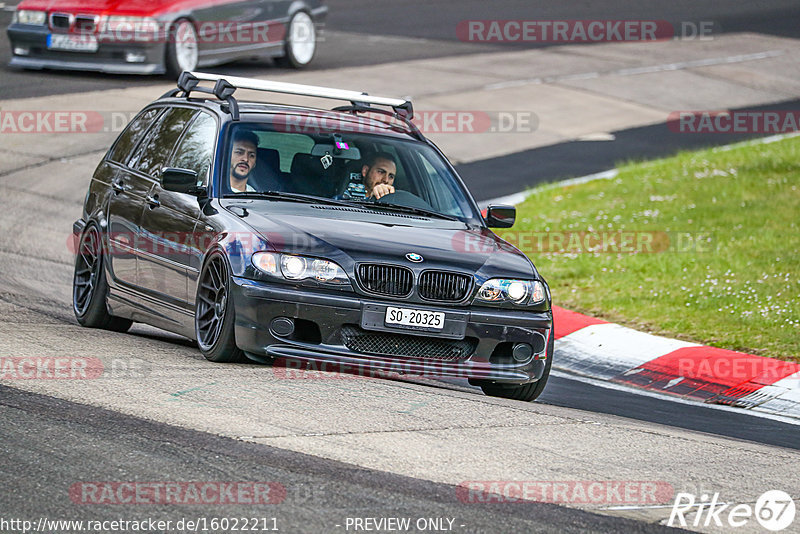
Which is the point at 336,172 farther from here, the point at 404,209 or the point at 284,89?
the point at 284,89

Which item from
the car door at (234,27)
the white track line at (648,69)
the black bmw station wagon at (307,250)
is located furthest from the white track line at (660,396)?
the white track line at (648,69)

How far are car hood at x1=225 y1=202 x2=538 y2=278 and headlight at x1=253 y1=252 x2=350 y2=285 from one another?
41 mm

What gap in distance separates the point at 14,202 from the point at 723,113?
11.7 metres

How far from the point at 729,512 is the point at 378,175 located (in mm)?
3958

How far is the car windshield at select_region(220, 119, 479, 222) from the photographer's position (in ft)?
28.2

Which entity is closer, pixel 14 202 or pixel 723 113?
pixel 14 202

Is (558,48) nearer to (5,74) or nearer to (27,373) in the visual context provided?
(5,74)

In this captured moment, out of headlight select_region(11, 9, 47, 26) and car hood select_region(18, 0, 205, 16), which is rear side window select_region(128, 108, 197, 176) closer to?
car hood select_region(18, 0, 205, 16)

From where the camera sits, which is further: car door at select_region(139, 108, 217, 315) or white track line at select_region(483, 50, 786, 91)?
white track line at select_region(483, 50, 786, 91)

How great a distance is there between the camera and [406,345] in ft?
25.4

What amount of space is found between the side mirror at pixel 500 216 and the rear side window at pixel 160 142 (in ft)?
7.01

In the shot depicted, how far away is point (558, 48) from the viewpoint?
27.3 m

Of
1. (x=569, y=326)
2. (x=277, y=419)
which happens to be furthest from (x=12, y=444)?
(x=569, y=326)

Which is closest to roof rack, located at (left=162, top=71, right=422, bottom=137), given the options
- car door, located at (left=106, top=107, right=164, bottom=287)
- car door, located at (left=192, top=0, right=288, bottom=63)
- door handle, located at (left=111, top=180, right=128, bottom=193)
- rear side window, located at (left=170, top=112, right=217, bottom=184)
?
rear side window, located at (left=170, top=112, right=217, bottom=184)
